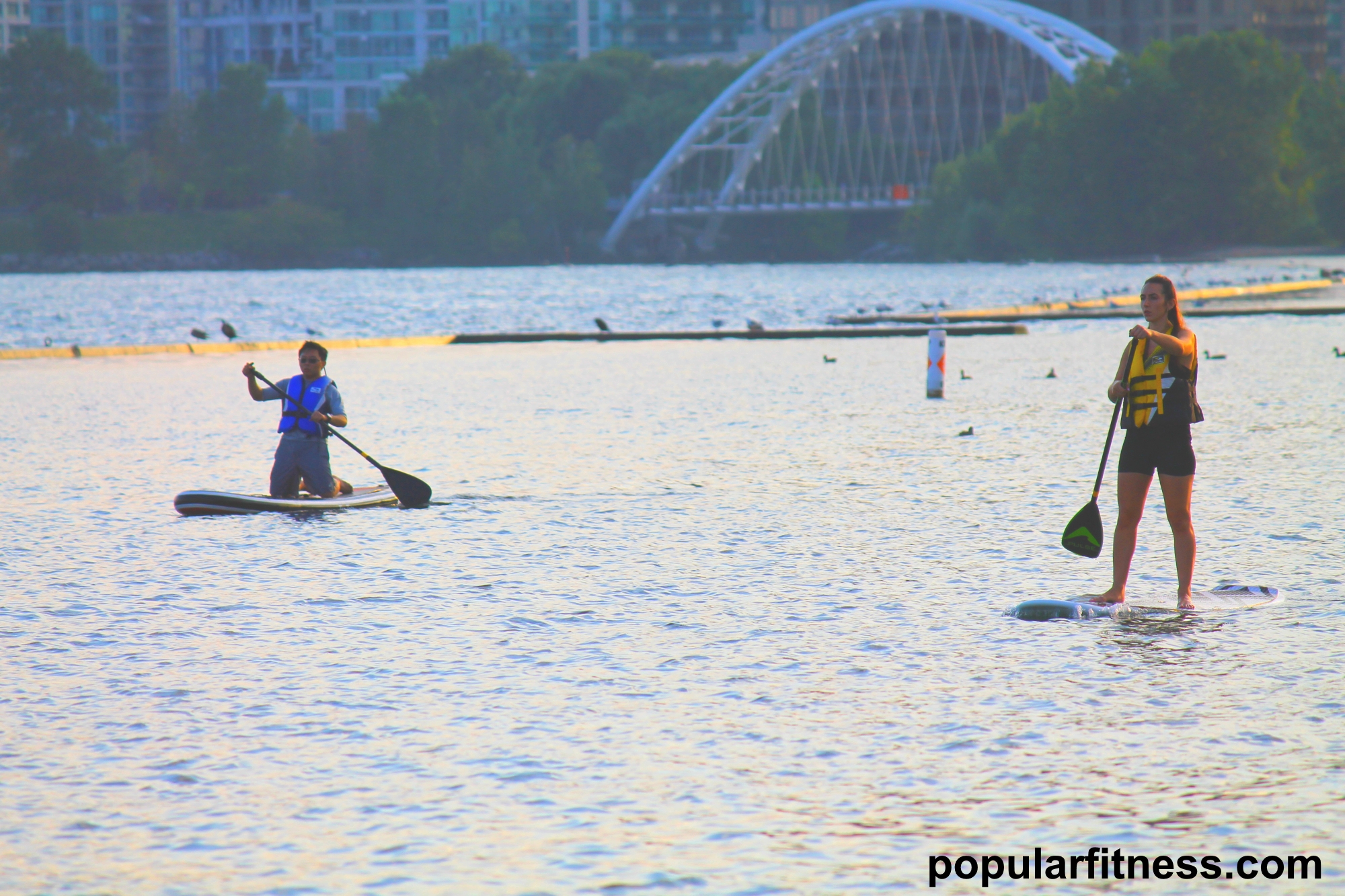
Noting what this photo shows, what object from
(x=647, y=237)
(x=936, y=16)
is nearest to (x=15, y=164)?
(x=647, y=237)

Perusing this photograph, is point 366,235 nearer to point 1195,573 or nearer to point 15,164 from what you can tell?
point 15,164

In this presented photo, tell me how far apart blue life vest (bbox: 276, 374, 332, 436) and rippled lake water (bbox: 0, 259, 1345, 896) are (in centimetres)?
66

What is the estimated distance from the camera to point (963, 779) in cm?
601

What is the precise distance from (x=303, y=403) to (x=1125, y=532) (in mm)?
6192

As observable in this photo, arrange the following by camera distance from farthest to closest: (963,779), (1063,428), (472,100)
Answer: (472,100) → (1063,428) → (963,779)

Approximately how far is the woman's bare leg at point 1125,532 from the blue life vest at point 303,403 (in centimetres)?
592

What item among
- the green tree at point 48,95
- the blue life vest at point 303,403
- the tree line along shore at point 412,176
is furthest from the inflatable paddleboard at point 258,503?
the green tree at point 48,95

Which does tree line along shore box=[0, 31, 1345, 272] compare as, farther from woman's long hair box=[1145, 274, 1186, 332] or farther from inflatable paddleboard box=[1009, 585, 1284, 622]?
woman's long hair box=[1145, 274, 1186, 332]

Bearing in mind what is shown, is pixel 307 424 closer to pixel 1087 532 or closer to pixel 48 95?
pixel 1087 532

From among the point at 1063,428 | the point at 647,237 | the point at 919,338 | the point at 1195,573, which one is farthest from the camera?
the point at 647,237

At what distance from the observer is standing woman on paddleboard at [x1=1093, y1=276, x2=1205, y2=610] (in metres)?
8.59

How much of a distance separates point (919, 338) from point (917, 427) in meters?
19.4

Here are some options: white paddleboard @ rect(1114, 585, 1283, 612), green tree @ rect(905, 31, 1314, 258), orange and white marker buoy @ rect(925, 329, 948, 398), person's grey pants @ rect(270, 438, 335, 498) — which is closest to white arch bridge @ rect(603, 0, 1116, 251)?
green tree @ rect(905, 31, 1314, 258)

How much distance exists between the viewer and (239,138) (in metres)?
151
